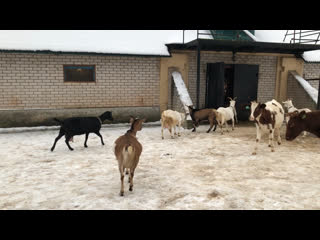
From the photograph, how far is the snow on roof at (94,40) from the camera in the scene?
10.9 meters

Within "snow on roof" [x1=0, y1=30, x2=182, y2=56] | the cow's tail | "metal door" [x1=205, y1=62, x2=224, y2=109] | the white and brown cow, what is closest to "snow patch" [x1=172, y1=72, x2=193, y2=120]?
"snow on roof" [x1=0, y1=30, x2=182, y2=56]

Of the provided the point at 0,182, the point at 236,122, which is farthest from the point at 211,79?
the point at 0,182

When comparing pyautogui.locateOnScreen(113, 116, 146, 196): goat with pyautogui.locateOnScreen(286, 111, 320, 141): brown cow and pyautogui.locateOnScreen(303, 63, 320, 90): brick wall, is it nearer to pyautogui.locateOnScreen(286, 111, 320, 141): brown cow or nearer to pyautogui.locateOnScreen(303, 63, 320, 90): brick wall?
pyautogui.locateOnScreen(286, 111, 320, 141): brown cow

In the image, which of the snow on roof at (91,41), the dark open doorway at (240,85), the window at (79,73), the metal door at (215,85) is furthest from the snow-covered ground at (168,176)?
the dark open doorway at (240,85)

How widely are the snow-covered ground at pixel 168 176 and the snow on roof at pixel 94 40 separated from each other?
14.8ft

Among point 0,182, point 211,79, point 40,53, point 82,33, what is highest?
point 82,33

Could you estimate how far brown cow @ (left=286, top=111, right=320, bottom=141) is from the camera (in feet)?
22.0

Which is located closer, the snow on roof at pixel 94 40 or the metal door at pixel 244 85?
the snow on roof at pixel 94 40

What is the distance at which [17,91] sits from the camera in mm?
11117

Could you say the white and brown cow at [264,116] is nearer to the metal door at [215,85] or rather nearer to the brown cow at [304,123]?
the brown cow at [304,123]

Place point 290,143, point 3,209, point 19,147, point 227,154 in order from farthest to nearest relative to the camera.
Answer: point 290,143, point 19,147, point 227,154, point 3,209

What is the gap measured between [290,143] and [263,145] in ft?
3.89
